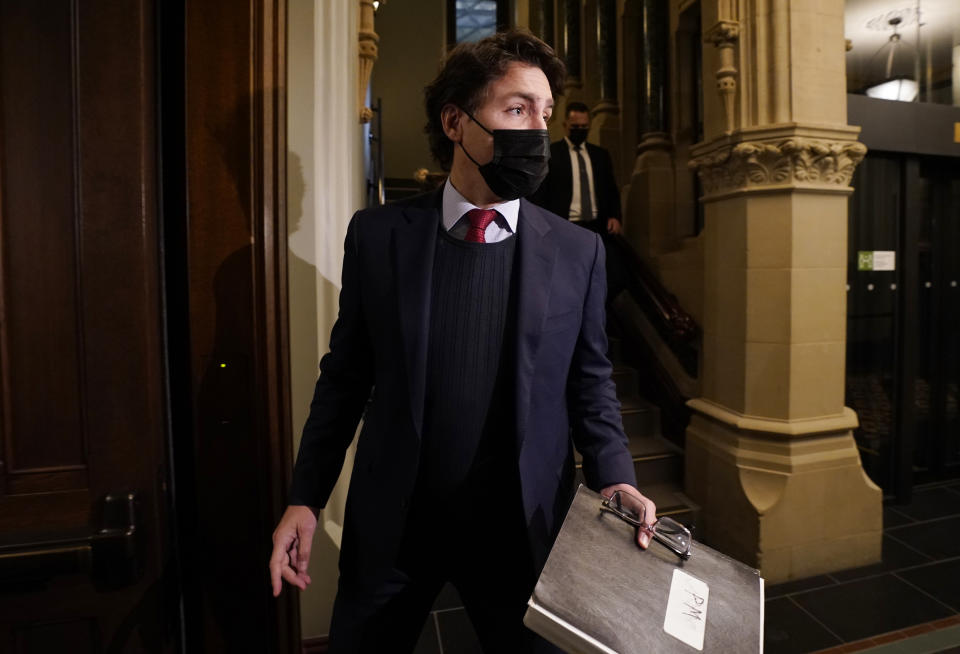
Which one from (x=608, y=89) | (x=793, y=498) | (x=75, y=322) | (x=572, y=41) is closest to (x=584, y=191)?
(x=608, y=89)

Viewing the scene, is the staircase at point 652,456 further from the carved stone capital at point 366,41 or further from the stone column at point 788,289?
the carved stone capital at point 366,41

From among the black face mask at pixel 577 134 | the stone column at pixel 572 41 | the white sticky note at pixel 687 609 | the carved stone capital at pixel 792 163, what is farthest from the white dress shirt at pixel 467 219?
the stone column at pixel 572 41

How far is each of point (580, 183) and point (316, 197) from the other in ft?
8.40

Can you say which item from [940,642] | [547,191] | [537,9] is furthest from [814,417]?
[537,9]

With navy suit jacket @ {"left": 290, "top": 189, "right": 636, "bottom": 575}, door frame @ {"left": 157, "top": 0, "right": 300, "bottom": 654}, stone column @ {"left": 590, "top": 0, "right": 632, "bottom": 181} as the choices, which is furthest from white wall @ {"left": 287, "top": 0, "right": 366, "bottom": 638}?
stone column @ {"left": 590, "top": 0, "right": 632, "bottom": 181}

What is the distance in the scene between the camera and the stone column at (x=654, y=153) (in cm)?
456

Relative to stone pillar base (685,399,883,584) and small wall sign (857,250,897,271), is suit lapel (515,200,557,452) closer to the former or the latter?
stone pillar base (685,399,883,584)

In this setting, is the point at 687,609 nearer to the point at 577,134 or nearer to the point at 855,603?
the point at 855,603

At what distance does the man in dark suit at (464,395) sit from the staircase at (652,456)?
7.22ft

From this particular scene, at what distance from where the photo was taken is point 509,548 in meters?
1.21

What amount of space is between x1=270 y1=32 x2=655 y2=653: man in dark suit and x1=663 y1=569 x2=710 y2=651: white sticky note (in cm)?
26

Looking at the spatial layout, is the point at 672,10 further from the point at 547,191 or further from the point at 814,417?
the point at 814,417

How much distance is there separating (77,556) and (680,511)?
296cm

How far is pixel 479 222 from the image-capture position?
1233mm
